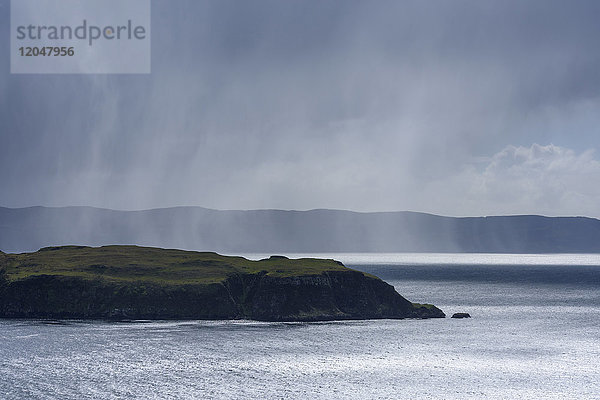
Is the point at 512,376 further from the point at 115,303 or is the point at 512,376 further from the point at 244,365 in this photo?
the point at 115,303

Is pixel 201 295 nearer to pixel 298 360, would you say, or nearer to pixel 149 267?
pixel 149 267

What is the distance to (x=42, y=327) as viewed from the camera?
14062 centimetres

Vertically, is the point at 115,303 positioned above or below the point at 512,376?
above

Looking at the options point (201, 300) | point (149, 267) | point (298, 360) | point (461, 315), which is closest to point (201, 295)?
point (201, 300)

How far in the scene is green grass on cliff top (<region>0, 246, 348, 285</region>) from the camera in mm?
167875

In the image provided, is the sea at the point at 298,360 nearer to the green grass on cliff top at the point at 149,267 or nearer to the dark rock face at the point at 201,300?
the dark rock face at the point at 201,300

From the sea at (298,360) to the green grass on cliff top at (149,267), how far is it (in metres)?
19.2

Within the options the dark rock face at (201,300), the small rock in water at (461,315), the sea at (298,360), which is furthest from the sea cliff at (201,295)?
the sea at (298,360)

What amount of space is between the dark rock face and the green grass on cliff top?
3449 millimetres

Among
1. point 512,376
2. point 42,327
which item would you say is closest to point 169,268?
point 42,327

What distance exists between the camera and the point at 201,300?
528ft

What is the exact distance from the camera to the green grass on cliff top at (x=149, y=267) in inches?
6609

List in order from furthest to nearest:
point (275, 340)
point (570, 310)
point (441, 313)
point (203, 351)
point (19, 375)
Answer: point (570, 310)
point (441, 313)
point (275, 340)
point (203, 351)
point (19, 375)

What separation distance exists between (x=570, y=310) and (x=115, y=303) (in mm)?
124773
